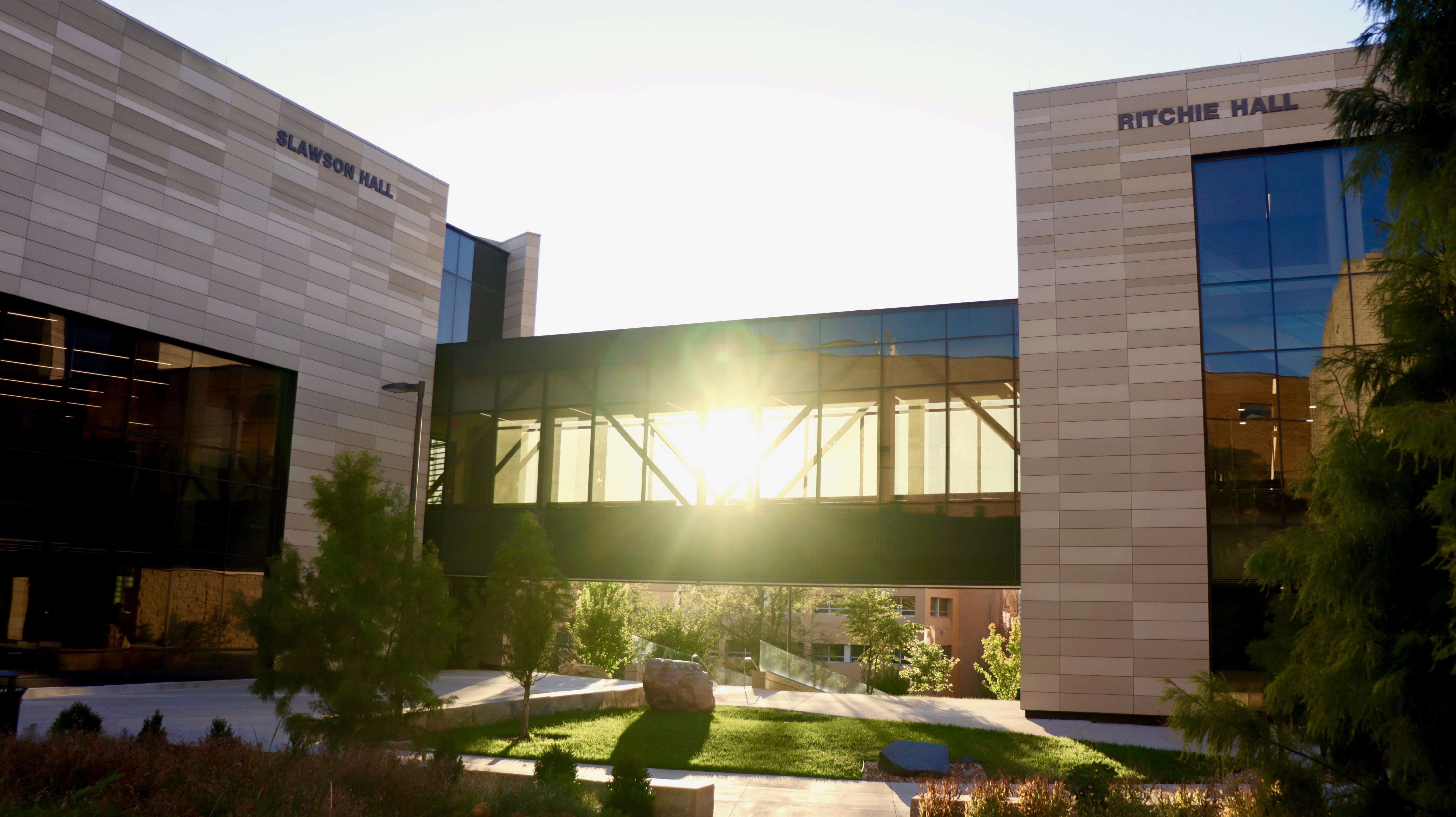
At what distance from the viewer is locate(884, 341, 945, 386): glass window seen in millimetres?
26969

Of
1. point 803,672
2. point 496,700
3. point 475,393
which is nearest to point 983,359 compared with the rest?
point 803,672

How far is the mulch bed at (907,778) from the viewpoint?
1532 cm

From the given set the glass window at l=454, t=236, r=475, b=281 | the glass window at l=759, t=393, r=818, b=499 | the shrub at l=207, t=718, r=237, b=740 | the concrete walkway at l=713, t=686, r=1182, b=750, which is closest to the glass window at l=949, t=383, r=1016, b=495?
the glass window at l=759, t=393, r=818, b=499

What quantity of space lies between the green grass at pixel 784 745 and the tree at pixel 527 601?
1319mm

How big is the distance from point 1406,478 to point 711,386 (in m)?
22.1

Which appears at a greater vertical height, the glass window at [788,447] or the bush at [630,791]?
the glass window at [788,447]

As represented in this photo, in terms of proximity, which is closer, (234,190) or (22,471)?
(22,471)

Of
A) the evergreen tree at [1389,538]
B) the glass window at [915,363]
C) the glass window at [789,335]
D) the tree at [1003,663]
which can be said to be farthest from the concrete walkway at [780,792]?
the tree at [1003,663]

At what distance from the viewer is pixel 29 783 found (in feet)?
28.6

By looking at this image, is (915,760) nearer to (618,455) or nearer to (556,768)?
(556,768)

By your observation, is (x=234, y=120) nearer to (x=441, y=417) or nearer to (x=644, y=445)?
(x=441, y=417)

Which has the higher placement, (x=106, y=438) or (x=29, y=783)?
(x=106, y=438)

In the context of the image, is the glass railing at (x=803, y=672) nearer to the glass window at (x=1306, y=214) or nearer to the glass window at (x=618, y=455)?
the glass window at (x=618, y=455)

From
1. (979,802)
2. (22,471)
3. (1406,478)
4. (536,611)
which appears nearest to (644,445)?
(536,611)
